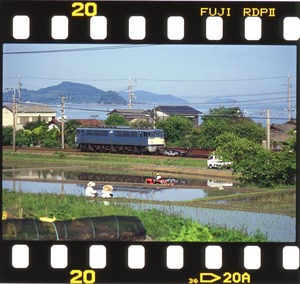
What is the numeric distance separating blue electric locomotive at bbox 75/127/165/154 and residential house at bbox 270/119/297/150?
844mm

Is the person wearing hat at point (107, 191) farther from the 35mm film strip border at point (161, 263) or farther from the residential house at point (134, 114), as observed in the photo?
the residential house at point (134, 114)

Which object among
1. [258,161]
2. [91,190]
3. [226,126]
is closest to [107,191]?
[91,190]

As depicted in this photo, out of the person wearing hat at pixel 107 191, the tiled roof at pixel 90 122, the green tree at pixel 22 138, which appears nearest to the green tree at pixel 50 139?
the green tree at pixel 22 138

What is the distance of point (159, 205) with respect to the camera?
10.3 metres

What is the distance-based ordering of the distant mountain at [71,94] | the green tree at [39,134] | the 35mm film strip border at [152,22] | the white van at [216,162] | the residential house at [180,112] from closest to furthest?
the 35mm film strip border at [152,22] < the distant mountain at [71,94] < the residential house at [180,112] < the white van at [216,162] < the green tree at [39,134]

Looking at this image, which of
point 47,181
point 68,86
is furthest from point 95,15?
point 47,181

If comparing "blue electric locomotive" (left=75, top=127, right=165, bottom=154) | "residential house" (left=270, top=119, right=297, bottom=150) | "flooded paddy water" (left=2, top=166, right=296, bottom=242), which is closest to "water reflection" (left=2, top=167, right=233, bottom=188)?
"flooded paddy water" (left=2, top=166, right=296, bottom=242)

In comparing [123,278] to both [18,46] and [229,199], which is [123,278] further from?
[18,46]

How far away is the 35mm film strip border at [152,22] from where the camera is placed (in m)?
10.2

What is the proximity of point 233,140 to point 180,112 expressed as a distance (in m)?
0.45

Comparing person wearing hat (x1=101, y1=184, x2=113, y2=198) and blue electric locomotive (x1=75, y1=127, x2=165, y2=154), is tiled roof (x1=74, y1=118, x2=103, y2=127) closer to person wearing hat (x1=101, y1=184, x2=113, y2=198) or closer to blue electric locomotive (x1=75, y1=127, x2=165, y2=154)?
blue electric locomotive (x1=75, y1=127, x2=165, y2=154)

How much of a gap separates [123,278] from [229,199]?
1011mm

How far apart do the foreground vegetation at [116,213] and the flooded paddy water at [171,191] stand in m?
0.05

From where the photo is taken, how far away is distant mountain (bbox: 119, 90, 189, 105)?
33.8 feet
